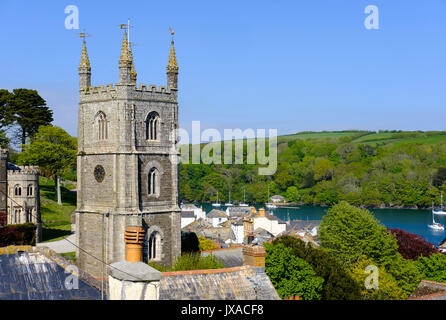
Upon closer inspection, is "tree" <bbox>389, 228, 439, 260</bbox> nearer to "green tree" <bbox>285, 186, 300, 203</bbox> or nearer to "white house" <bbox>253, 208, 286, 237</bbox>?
"white house" <bbox>253, 208, 286, 237</bbox>

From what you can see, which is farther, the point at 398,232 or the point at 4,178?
the point at 398,232

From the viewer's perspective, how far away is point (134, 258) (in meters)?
13.1

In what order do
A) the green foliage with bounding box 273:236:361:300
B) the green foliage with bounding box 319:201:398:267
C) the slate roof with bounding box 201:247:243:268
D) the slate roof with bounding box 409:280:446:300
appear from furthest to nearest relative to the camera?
the green foliage with bounding box 319:201:398:267, the slate roof with bounding box 201:247:243:268, the green foliage with bounding box 273:236:361:300, the slate roof with bounding box 409:280:446:300

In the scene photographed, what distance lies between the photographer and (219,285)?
21438 millimetres

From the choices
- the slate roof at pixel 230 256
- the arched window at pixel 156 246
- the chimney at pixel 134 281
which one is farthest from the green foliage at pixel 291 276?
the chimney at pixel 134 281

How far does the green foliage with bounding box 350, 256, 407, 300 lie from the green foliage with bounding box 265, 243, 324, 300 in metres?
5.74

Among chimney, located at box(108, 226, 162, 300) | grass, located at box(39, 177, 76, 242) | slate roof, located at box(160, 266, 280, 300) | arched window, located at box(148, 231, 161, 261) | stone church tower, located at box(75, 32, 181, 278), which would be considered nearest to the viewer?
chimney, located at box(108, 226, 162, 300)

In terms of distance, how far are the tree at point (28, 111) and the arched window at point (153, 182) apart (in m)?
48.1

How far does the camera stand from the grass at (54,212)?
205 feet

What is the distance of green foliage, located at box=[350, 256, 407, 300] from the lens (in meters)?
39.8

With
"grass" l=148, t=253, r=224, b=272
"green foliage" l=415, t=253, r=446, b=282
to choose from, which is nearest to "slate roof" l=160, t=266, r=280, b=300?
"grass" l=148, t=253, r=224, b=272

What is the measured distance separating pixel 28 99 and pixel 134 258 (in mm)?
76461
